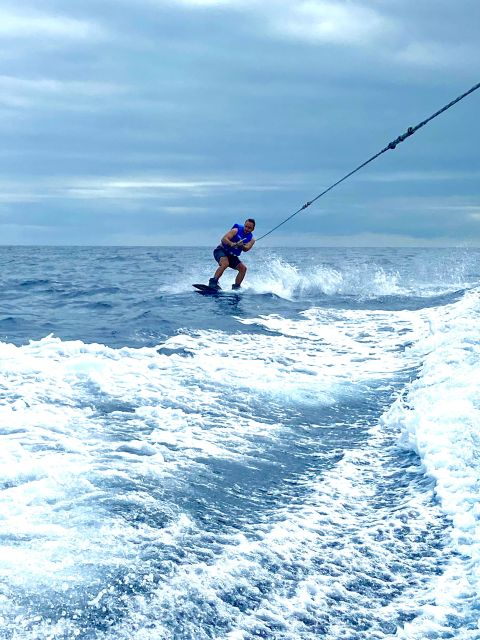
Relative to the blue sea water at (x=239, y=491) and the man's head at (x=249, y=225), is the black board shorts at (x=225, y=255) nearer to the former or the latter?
the man's head at (x=249, y=225)

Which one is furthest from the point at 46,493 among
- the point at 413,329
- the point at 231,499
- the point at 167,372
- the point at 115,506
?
the point at 413,329

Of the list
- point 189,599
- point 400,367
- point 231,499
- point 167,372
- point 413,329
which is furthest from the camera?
point 413,329

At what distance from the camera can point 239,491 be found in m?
4.73

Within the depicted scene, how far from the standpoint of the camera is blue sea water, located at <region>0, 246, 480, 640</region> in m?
3.17

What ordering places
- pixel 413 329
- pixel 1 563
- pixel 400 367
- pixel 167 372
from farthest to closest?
pixel 413 329 < pixel 400 367 < pixel 167 372 < pixel 1 563

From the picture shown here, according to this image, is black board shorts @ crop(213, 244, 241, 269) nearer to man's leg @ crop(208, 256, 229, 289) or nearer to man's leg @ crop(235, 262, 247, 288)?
man's leg @ crop(208, 256, 229, 289)

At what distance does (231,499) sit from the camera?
458 centimetres

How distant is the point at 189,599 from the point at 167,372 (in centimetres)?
520

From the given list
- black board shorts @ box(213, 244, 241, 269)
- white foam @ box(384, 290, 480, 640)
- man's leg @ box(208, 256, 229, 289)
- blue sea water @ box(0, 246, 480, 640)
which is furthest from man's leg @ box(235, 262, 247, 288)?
white foam @ box(384, 290, 480, 640)

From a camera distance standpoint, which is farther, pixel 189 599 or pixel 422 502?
pixel 422 502

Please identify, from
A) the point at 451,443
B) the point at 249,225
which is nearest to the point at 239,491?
the point at 451,443

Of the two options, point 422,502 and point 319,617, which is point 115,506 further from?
point 422,502

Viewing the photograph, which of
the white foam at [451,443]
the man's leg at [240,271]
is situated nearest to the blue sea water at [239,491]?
the white foam at [451,443]

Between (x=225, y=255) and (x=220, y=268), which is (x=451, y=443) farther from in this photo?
(x=220, y=268)
